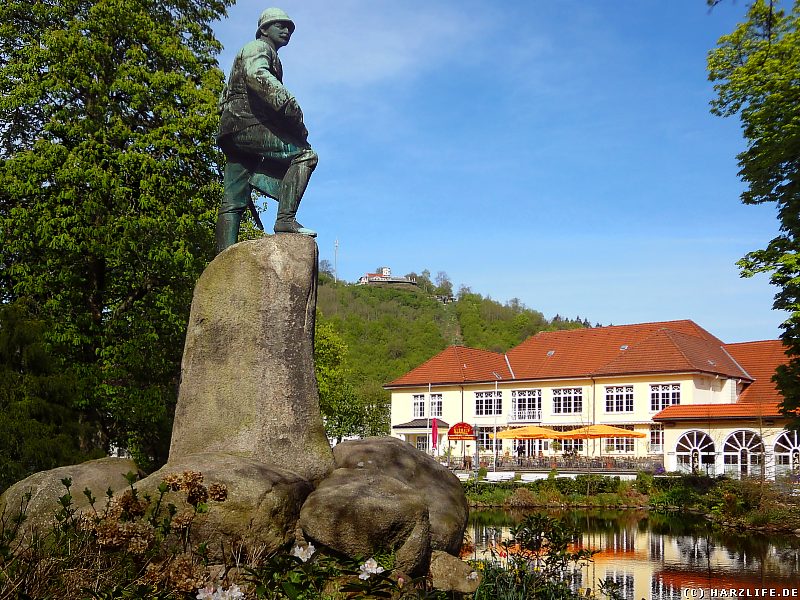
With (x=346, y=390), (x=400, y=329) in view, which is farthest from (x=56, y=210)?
(x=400, y=329)

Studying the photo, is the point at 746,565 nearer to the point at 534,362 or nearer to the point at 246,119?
the point at 246,119

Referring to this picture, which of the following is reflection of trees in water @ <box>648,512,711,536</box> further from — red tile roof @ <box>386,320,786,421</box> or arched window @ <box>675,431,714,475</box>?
red tile roof @ <box>386,320,786,421</box>

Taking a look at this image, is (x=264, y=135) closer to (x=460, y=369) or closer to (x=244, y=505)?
(x=244, y=505)

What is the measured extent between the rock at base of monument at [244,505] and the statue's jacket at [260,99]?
11.4 ft

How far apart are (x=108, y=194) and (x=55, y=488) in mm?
12034

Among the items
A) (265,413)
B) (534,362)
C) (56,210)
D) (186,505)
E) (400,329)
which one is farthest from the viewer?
(400,329)

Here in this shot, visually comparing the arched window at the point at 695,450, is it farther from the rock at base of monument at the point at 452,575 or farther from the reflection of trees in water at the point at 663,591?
the rock at base of monument at the point at 452,575

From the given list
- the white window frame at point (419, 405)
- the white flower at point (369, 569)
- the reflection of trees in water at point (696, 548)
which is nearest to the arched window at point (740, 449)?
the reflection of trees in water at point (696, 548)

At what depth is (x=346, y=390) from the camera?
42281 millimetres

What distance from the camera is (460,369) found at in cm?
5622

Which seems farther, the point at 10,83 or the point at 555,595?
the point at 10,83

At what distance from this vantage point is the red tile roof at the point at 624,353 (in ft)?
156

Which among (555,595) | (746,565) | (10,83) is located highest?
(10,83)

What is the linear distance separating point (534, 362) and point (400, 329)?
36281mm
